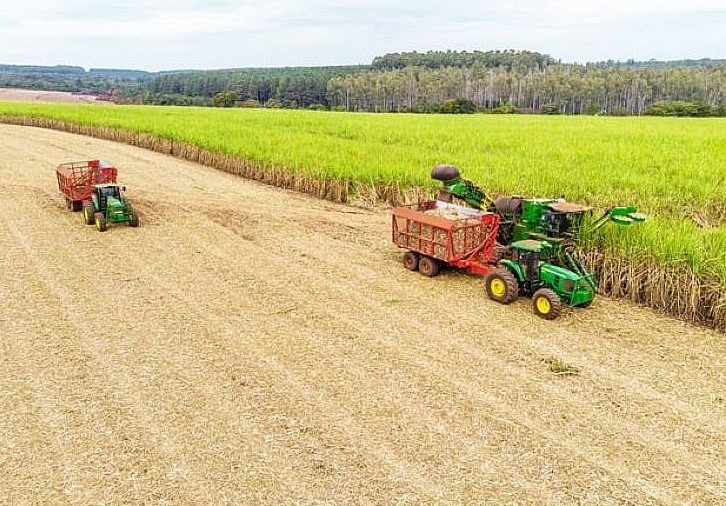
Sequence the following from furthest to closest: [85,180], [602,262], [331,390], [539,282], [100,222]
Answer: [85,180], [100,222], [602,262], [539,282], [331,390]

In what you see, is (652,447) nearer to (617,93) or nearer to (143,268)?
(143,268)

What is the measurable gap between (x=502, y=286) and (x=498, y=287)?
2.4 inches

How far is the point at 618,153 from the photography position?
541 inches

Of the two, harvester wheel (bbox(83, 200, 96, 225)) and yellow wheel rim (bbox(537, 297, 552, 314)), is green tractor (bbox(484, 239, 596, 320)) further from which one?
harvester wheel (bbox(83, 200, 96, 225))

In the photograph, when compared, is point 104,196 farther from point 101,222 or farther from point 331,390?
point 331,390

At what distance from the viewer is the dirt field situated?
374 cm

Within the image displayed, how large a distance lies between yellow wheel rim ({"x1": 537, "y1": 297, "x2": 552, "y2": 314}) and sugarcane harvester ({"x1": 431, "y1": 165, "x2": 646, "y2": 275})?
2.05ft

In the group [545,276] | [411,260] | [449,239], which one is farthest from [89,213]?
[545,276]

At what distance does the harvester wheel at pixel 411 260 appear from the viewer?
7.76 m

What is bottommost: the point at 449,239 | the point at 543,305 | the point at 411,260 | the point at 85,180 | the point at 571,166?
the point at 543,305

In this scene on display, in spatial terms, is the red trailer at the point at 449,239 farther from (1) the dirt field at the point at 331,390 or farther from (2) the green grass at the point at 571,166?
(2) the green grass at the point at 571,166

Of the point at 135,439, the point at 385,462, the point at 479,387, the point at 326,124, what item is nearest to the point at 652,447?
the point at 479,387

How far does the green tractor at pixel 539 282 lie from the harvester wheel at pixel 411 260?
3.83 ft

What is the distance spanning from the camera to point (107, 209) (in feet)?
32.5
